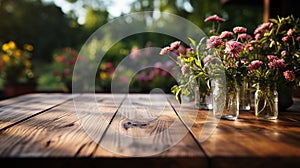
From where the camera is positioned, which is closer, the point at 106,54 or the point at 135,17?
the point at 106,54

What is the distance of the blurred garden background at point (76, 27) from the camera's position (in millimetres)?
4550

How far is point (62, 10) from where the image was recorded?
340 inches

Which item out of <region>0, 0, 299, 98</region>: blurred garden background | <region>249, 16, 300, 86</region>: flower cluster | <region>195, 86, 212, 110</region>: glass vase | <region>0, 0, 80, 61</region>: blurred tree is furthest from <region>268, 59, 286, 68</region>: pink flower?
<region>0, 0, 80, 61</region>: blurred tree

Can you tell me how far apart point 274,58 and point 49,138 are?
803mm

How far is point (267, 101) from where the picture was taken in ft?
→ 3.68

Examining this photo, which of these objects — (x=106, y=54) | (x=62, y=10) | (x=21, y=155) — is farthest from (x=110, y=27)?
(x=21, y=155)

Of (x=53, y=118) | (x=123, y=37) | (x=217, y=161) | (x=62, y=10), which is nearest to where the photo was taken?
(x=217, y=161)

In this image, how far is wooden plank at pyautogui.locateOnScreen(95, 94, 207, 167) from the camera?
2.13 ft

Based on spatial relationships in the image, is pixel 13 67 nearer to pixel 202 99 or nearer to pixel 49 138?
pixel 202 99

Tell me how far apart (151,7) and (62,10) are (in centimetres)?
283

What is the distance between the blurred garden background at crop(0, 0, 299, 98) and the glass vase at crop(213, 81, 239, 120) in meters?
2.78

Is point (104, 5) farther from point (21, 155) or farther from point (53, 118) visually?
point (21, 155)

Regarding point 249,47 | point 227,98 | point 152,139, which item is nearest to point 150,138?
Answer: point 152,139

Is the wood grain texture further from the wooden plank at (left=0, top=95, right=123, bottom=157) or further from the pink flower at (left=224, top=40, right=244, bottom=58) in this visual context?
the pink flower at (left=224, top=40, right=244, bottom=58)
